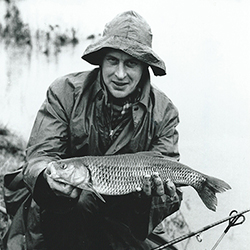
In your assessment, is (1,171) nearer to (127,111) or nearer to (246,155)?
(127,111)

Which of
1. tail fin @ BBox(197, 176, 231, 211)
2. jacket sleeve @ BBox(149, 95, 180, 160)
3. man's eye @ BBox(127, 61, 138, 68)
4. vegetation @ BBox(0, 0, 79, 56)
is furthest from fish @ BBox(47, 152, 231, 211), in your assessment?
vegetation @ BBox(0, 0, 79, 56)

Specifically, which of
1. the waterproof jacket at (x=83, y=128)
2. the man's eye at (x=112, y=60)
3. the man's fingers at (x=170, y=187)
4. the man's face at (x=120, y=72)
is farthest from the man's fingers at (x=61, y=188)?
the man's eye at (x=112, y=60)

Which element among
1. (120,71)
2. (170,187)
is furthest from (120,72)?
(170,187)

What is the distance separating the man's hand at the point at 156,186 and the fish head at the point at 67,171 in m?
0.38

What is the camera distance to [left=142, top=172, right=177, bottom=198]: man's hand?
2612 millimetres

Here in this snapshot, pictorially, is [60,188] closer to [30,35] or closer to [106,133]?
[106,133]

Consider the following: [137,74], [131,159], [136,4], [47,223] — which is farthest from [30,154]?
[136,4]

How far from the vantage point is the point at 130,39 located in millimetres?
2875

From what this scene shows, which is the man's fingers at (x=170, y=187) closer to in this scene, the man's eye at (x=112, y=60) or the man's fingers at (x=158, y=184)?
the man's fingers at (x=158, y=184)

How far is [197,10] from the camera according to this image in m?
3.93

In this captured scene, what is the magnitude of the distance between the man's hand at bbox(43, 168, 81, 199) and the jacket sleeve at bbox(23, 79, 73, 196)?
19cm

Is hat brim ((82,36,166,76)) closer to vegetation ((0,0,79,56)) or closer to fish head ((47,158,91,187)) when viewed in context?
fish head ((47,158,91,187))

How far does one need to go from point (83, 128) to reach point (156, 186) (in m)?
0.62

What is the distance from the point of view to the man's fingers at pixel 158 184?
2.62 m
